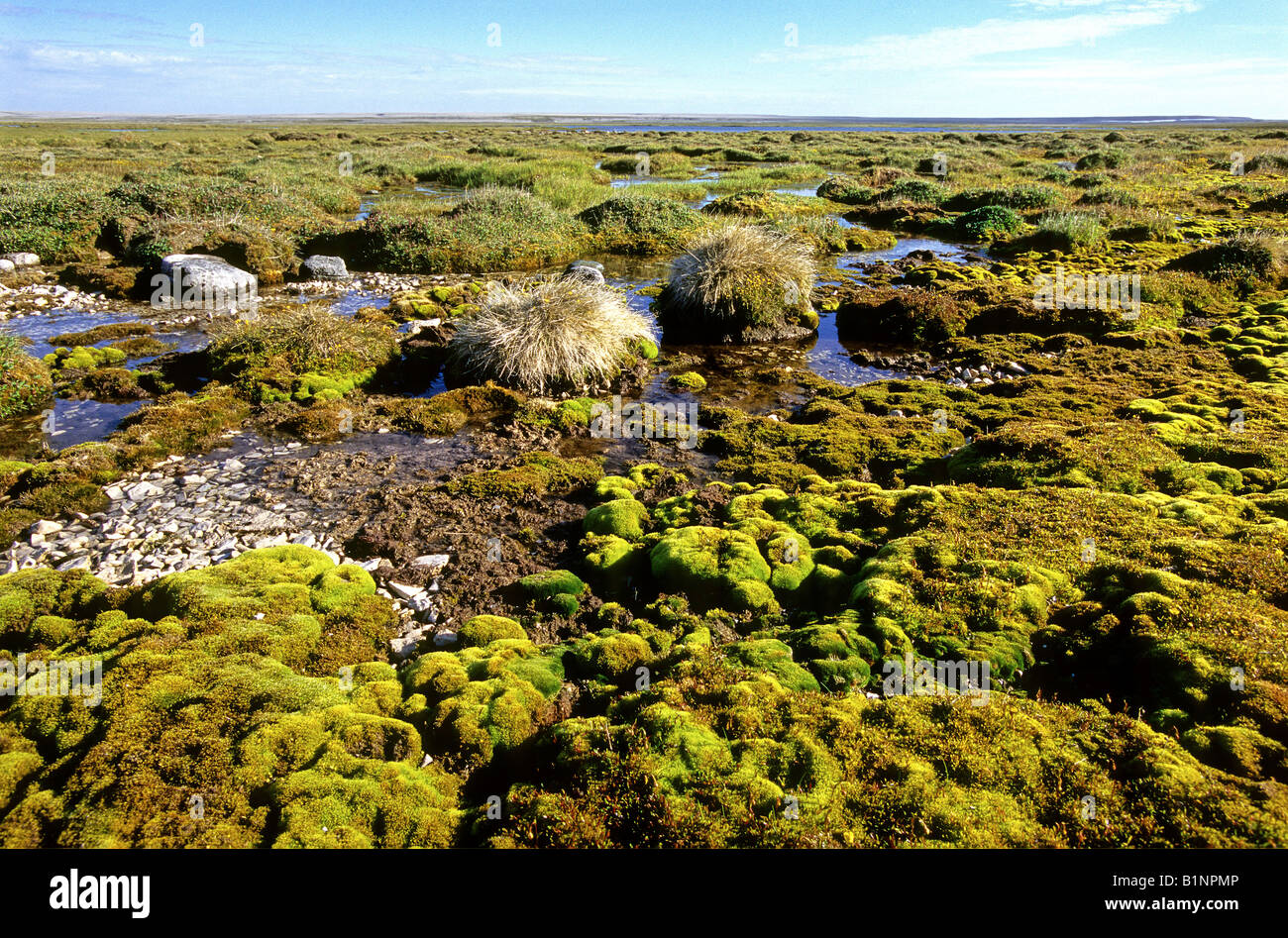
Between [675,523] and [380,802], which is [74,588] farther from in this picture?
[675,523]

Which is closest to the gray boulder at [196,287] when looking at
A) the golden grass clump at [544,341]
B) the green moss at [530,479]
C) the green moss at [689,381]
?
the golden grass clump at [544,341]

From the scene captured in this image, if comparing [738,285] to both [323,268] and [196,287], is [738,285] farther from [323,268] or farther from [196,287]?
[196,287]

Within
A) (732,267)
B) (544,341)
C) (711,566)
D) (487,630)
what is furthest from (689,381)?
(487,630)

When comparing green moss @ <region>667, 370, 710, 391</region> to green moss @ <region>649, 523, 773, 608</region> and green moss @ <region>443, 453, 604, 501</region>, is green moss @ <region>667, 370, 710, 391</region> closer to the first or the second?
green moss @ <region>443, 453, 604, 501</region>

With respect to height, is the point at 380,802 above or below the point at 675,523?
below
